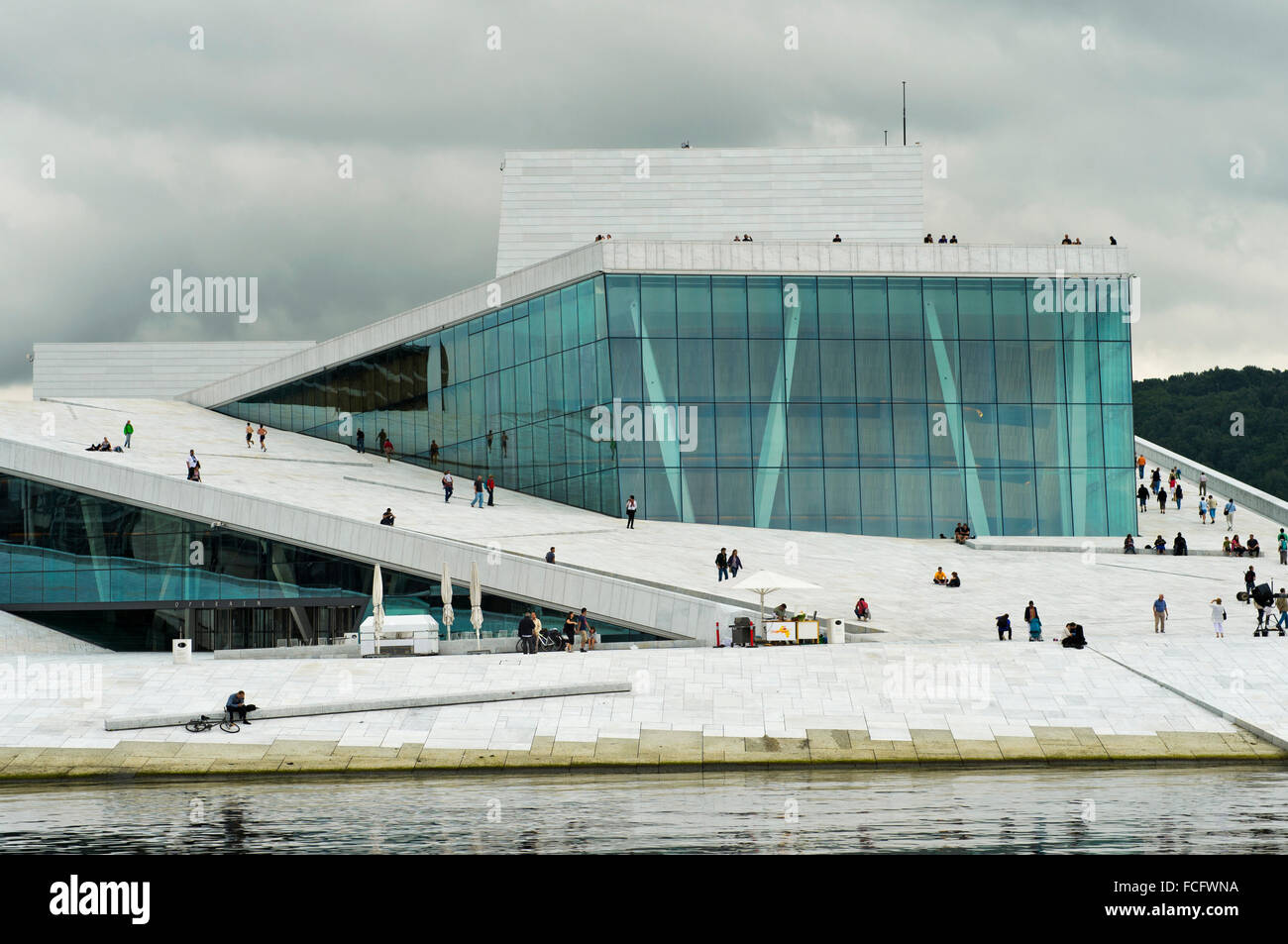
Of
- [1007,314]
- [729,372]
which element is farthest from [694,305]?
[1007,314]

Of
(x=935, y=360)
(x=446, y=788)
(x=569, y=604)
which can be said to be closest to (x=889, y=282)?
(x=935, y=360)

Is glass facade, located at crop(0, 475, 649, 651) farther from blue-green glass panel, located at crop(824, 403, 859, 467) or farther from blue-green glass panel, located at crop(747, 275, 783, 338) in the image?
blue-green glass panel, located at crop(824, 403, 859, 467)

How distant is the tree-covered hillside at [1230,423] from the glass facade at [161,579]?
75106mm

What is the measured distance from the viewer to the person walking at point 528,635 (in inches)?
1094

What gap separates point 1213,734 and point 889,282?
27681mm

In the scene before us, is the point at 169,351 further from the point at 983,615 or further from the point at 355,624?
the point at 983,615

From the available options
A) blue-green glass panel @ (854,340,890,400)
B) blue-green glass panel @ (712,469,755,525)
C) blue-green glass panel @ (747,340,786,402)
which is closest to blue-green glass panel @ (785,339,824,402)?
blue-green glass panel @ (747,340,786,402)

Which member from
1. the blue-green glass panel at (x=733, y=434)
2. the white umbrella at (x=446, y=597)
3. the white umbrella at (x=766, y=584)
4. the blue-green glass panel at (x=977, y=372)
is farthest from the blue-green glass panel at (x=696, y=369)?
the white umbrella at (x=446, y=597)

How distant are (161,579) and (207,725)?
46.5ft

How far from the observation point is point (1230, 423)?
101625mm

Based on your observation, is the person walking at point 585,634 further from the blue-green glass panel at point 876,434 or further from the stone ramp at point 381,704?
the blue-green glass panel at point 876,434

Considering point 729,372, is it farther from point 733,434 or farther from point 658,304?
point 658,304

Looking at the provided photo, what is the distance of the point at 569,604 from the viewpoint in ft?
104
